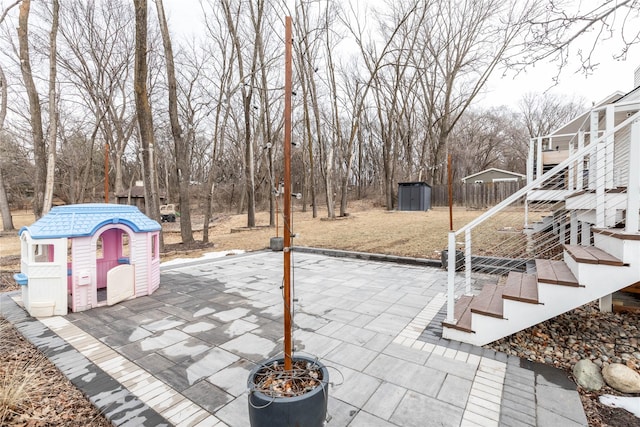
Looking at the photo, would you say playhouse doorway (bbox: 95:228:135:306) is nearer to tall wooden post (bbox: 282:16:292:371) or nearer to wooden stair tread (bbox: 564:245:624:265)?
tall wooden post (bbox: 282:16:292:371)

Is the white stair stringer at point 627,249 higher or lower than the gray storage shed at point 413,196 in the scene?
lower

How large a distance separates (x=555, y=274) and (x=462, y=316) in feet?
3.21

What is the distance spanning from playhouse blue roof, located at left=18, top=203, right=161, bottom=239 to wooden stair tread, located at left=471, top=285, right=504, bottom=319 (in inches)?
176

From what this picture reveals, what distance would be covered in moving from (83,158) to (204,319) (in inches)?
814

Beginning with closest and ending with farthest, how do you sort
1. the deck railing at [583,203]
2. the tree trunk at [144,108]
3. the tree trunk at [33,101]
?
the deck railing at [583,203] < the tree trunk at [144,108] < the tree trunk at [33,101]

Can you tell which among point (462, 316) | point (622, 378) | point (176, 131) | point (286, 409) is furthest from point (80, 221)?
point (622, 378)

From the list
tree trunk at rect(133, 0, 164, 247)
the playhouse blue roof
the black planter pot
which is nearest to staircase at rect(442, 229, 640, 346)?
the black planter pot

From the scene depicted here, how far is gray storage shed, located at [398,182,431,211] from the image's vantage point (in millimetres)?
18047

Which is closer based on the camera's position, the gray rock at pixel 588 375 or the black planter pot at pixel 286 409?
the black planter pot at pixel 286 409

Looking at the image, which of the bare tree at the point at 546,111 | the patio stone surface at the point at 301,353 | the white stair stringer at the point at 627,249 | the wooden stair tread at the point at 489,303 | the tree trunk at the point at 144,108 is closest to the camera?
the patio stone surface at the point at 301,353

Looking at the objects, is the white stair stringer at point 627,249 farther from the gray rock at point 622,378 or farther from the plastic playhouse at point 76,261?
the plastic playhouse at point 76,261

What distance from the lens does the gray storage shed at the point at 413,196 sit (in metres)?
18.0

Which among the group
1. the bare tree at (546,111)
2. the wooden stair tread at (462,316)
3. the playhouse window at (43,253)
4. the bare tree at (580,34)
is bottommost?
the wooden stair tread at (462,316)

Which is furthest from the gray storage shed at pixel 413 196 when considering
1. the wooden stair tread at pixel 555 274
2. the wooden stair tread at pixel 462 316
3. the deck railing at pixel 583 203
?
the wooden stair tread at pixel 555 274
